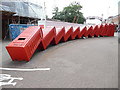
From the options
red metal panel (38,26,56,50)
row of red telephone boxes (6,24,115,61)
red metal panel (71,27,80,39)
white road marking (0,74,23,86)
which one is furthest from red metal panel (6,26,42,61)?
red metal panel (71,27,80,39)

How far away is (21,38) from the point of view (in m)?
6.01

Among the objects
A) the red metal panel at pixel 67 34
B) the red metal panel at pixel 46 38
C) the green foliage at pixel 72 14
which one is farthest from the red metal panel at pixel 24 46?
the green foliage at pixel 72 14

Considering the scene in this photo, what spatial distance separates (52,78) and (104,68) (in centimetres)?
204

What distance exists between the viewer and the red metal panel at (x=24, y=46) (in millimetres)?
5246

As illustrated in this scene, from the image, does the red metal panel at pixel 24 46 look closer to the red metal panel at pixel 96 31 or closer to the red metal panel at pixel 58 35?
the red metal panel at pixel 58 35

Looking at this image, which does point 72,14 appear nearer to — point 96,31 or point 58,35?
point 96,31

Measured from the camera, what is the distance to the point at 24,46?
204 inches

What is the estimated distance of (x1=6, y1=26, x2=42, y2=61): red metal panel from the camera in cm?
525

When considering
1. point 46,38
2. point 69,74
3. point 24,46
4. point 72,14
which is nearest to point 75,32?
point 46,38

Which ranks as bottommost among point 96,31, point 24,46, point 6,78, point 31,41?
point 6,78

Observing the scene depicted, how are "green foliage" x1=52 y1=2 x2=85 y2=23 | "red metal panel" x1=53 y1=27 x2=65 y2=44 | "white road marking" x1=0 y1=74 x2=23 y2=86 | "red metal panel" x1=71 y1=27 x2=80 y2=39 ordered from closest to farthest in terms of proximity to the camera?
"white road marking" x1=0 y1=74 x2=23 y2=86 → "red metal panel" x1=53 y1=27 x2=65 y2=44 → "red metal panel" x1=71 y1=27 x2=80 y2=39 → "green foliage" x1=52 y1=2 x2=85 y2=23

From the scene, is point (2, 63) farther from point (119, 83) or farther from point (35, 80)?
point (119, 83)

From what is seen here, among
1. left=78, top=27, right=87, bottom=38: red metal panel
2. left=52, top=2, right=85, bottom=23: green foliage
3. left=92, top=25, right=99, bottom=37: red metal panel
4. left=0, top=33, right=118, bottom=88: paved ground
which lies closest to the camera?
left=0, top=33, right=118, bottom=88: paved ground

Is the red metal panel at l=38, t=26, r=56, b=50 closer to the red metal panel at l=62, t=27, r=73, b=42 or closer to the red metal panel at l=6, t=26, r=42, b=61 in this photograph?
the red metal panel at l=6, t=26, r=42, b=61
